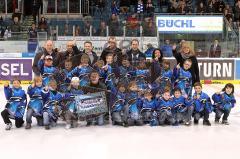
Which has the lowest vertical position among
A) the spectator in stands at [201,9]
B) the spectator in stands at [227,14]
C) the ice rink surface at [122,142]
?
the ice rink surface at [122,142]

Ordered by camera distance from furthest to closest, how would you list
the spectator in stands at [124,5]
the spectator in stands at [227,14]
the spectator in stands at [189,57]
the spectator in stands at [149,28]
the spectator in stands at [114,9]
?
the spectator in stands at [124,5], the spectator in stands at [114,9], the spectator in stands at [227,14], the spectator in stands at [149,28], the spectator in stands at [189,57]

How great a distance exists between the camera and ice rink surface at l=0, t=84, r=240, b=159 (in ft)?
22.1

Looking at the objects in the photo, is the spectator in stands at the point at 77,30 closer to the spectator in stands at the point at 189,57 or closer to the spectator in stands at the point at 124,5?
the spectator in stands at the point at 124,5

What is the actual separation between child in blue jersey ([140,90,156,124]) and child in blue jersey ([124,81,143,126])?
88 mm

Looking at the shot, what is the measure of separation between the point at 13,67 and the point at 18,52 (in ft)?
2.54

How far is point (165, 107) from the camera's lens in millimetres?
8594

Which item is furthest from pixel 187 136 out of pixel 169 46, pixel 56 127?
pixel 169 46

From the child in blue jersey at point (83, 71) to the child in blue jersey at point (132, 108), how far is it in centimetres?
76

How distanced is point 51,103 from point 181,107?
7.31ft

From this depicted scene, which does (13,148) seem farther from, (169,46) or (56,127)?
(169,46)

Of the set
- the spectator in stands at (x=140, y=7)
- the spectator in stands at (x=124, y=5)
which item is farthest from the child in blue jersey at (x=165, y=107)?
the spectator in stands at (x=124, y=5)

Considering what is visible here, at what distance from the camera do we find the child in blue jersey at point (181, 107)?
866 cm

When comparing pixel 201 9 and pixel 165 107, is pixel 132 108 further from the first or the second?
pixel 201 9

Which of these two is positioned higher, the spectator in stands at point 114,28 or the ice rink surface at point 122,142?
the spectator in stands at point 114,28
